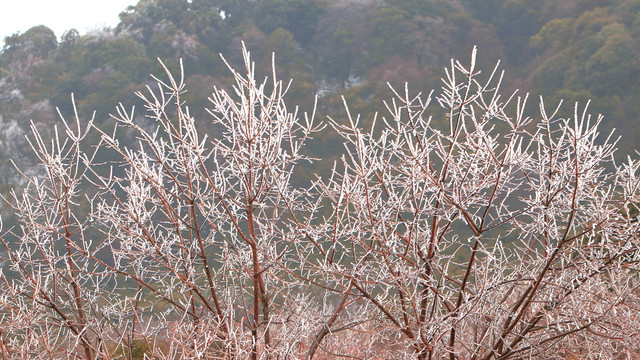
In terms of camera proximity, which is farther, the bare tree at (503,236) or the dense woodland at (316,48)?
the dense woodland at (316,48)

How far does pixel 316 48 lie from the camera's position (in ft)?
111

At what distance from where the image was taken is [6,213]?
23094 millimetres

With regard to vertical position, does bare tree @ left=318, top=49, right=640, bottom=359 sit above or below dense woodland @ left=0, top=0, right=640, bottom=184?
above

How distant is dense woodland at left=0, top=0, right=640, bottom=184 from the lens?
27.6 metres

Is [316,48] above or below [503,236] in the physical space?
below

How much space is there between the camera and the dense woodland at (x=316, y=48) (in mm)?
27625

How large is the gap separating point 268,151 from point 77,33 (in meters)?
34.0

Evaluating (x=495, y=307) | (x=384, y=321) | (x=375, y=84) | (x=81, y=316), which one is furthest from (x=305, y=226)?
(x=375, y=84)

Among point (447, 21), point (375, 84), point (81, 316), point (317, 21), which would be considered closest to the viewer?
point (81, 316)

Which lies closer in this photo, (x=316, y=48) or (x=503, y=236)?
(x=503, y=236)

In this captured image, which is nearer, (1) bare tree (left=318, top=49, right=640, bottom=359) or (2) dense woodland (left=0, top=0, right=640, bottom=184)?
(1) bare tree (left=318, top=49, right=640, bottom=359)

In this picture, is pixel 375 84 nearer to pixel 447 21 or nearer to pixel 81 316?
pixel 447 21

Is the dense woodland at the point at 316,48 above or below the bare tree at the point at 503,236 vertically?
below

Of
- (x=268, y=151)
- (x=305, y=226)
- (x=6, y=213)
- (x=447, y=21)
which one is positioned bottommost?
(x=6, y=213)
